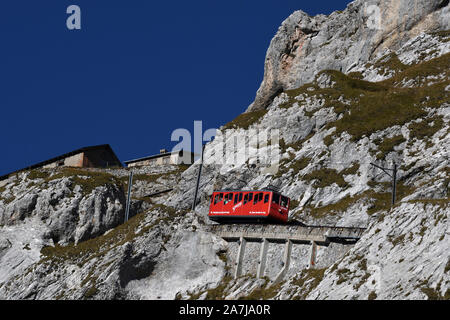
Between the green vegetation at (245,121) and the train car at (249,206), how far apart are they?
2266 cm


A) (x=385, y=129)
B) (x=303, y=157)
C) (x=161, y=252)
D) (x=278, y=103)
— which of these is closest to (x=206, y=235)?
(x=161, y=252)

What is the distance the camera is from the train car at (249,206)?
61281 mm

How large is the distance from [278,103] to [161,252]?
32.7 metres

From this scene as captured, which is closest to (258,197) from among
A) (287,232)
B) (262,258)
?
(287,232)

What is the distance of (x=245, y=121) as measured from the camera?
297ft

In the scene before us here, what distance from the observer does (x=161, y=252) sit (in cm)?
6375

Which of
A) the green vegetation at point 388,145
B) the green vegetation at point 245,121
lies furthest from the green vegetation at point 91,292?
the green vegetation at point 245,121

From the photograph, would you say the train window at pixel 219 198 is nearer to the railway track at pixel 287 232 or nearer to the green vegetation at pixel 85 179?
the railway track at pixel 287 232

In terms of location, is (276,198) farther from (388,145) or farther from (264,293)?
(388,145)

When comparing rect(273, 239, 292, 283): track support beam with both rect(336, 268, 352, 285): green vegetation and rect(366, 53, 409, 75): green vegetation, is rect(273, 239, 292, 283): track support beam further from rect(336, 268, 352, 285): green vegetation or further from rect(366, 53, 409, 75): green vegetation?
rect(366, 53, 409, 75): green vegetation

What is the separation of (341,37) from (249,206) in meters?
53.5

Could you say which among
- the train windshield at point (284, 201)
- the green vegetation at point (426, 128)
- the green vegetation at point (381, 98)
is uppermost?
the green vegetation at point (381, 98)

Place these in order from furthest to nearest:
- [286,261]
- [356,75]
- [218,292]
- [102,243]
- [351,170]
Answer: [356,75]
[102,243]
[351,170]
[218,292]
[286,261]

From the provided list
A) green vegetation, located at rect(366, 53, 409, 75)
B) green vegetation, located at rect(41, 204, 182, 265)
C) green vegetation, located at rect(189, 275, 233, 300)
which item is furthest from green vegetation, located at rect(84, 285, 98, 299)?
green vegetation, located at rect(366, 53, 409, 75)
